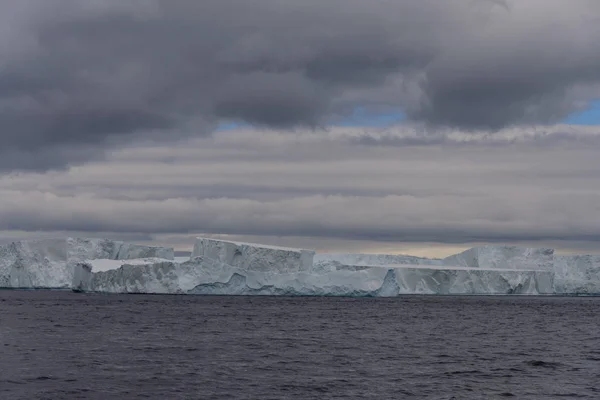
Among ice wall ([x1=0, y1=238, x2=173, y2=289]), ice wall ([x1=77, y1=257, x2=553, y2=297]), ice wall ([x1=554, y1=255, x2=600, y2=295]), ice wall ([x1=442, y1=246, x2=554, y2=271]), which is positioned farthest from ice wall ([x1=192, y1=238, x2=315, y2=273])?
ice wall ([x1=554, y1=255, x2=600, y2=295])

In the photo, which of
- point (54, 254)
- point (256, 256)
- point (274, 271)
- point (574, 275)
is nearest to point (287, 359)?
point (256, 256)

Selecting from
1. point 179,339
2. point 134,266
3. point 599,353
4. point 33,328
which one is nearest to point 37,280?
A: point 134,266

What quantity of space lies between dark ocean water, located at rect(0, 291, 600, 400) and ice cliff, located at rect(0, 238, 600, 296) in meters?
25.1

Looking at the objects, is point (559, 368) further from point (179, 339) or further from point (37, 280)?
point (37, 280)

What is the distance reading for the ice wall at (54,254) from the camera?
84.4 meters

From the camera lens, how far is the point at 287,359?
26.0 meters

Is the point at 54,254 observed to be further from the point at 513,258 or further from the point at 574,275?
the point at 574,275

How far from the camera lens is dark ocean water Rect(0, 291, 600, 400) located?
1998cm

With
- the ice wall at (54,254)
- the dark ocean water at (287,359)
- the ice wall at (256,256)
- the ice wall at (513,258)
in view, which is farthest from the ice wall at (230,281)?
the dark ocean water at (287,359)

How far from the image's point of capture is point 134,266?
69.0 meters

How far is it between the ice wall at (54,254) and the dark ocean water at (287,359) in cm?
4068

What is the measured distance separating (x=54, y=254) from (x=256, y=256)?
89.5ft

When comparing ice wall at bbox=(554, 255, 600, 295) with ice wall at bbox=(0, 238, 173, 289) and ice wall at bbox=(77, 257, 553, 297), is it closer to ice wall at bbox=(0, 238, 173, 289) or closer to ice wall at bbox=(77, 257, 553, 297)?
ice wall at bbox=(77, 257, 553, 297)

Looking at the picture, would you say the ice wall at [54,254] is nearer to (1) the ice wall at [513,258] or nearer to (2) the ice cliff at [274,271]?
(2) the ice cliff at [274,271]
